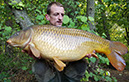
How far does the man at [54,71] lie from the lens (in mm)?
1390

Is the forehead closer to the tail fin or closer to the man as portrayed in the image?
the man

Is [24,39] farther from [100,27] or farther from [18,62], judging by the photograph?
[100,27]

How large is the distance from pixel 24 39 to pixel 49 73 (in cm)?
56

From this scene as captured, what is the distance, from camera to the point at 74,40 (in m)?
1.24

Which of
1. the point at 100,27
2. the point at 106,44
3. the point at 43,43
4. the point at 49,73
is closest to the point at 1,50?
the point at 49,73

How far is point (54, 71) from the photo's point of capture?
1578mm

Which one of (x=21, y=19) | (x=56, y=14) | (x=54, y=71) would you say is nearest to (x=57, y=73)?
(x=54, y=71)

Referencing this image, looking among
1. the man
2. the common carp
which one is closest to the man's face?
the man

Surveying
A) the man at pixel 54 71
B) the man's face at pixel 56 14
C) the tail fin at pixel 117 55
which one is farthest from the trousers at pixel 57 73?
the man's face at pixel 56 14

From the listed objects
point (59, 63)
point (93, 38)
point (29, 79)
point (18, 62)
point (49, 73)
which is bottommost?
point (29, 79)

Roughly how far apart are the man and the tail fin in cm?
38

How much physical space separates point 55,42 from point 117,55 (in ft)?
2.58

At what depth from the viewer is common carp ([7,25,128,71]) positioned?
115 centimetres

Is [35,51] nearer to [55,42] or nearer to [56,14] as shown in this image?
[55,42]
